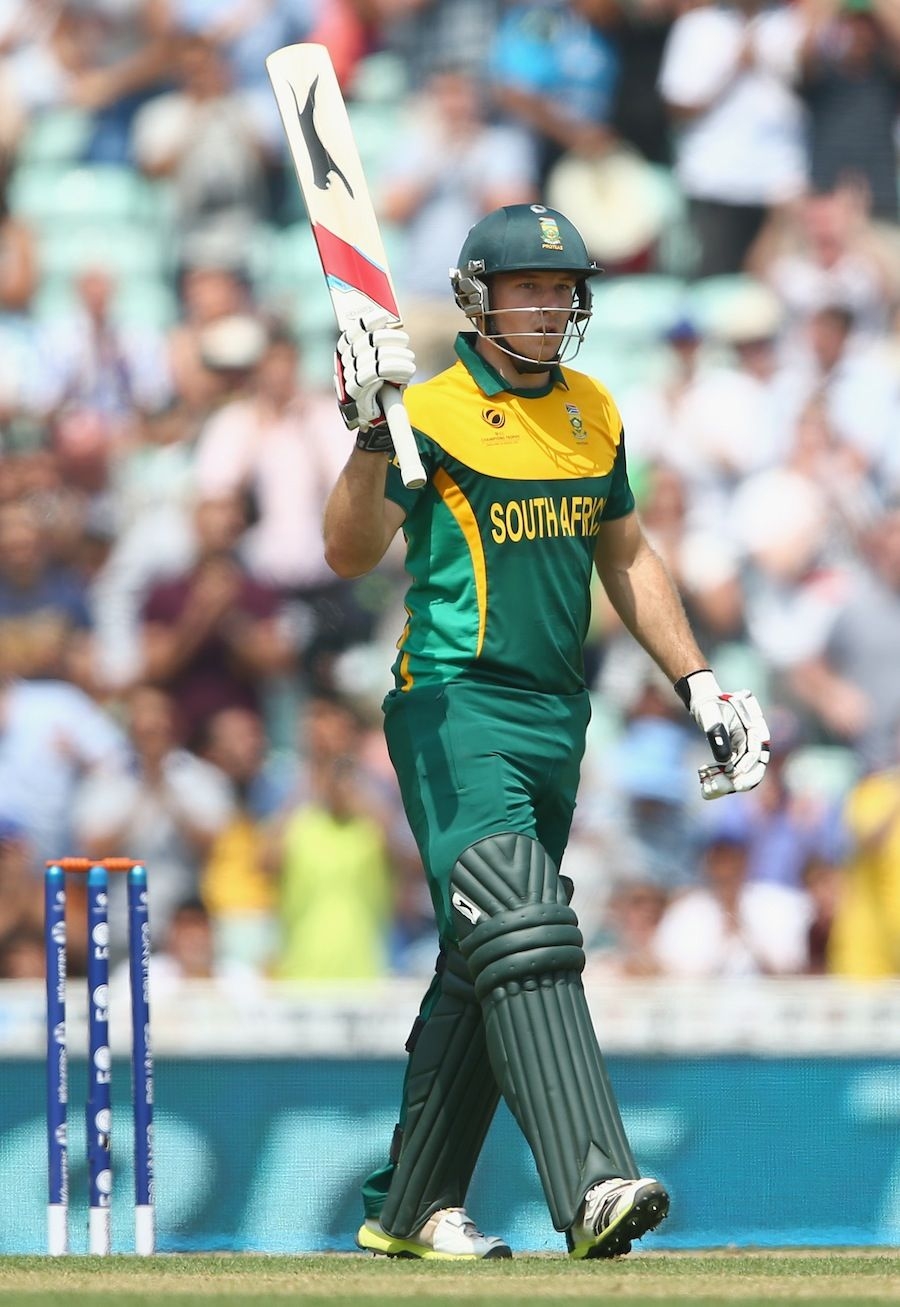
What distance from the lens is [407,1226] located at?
13.8 ft

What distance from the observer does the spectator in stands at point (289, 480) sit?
25.7 ft

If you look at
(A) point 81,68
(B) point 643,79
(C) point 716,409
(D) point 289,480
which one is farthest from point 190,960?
(B) point 643,79

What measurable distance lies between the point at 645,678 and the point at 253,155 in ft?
9.28

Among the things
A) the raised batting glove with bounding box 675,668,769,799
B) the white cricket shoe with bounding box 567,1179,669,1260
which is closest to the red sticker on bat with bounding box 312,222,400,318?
the raised batting glove with bounding box 675,668,769,799

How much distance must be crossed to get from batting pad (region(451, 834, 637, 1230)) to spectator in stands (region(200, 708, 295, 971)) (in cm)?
346

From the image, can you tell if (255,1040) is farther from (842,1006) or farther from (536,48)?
(536,48)

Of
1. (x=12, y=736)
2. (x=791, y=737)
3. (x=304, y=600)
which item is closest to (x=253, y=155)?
(x=304, y=600)

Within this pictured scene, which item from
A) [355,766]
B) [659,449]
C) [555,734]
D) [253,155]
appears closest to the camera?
[555,734]

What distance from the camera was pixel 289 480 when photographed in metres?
8.06

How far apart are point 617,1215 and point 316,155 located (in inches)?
85.1

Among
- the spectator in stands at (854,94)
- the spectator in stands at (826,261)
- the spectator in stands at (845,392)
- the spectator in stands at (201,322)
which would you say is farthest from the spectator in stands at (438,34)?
the spectator in stands at (845,392)

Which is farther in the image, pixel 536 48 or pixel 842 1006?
pixel 536 48

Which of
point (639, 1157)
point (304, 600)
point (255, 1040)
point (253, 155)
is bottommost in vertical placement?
point (639, 1157)

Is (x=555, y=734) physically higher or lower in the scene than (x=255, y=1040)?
higher
